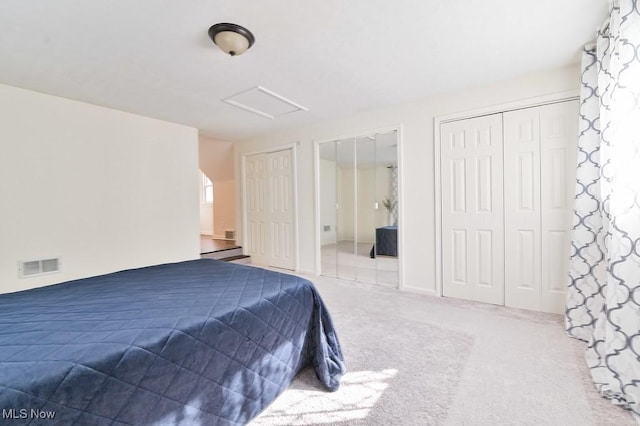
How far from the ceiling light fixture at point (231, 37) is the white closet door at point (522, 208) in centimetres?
259

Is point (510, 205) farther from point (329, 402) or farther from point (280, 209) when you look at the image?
point (280, 209)

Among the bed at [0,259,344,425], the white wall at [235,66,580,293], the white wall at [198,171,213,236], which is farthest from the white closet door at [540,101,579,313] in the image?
the white wall at [198,171,213,236]

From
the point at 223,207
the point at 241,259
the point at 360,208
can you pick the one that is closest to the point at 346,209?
the point at 360,208

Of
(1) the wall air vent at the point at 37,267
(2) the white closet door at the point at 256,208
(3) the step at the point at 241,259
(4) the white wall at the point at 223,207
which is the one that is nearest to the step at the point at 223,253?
(3) the step at the point at 241,259

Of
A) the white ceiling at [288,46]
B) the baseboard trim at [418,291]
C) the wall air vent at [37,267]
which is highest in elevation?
the white ceiling at [288,46]

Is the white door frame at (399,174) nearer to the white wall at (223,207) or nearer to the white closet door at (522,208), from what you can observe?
the white closet door at (522,208)

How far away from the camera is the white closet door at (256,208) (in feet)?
15.9

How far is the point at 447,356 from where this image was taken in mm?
1933

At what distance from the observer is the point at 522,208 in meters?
2.73

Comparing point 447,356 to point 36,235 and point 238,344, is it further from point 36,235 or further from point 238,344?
point 36,235

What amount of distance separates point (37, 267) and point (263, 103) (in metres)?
3.03

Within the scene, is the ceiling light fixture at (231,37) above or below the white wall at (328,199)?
above

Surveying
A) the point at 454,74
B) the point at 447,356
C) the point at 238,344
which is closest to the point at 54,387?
the point at 238,344

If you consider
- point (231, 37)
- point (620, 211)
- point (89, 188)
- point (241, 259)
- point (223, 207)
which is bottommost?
point (241, 259)
